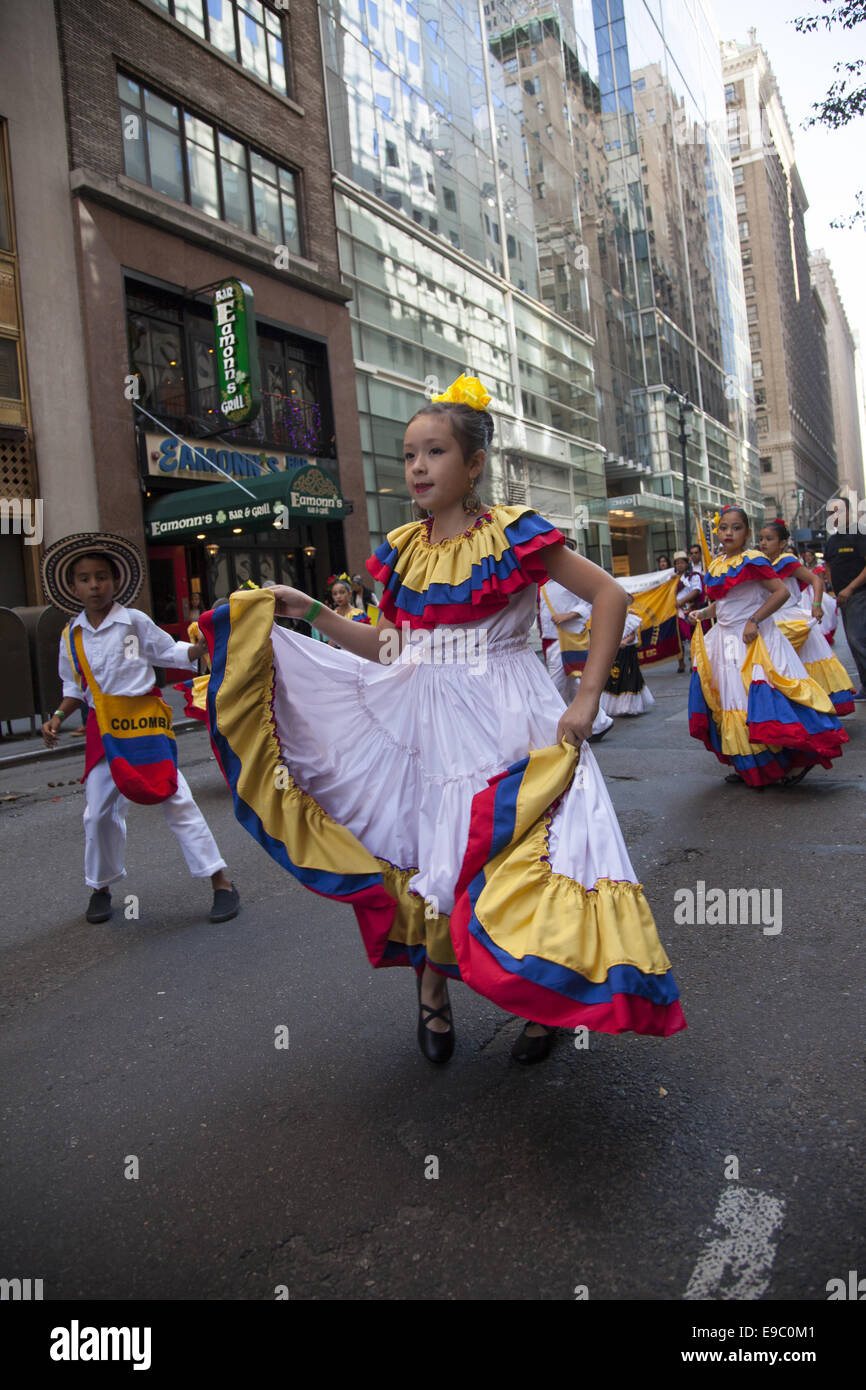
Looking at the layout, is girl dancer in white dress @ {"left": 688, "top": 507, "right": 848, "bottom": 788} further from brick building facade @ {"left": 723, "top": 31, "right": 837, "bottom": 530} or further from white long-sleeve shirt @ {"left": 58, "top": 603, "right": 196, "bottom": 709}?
brick building facade @ {"left": 723, "top": 31, "right": 837, "bottom": 530}

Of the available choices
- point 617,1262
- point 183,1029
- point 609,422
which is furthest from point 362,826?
point 609,422

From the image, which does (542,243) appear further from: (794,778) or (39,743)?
(794,778)

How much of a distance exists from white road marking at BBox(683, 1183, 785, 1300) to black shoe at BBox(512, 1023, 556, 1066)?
0.75 metres

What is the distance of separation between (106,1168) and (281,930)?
1822 mm

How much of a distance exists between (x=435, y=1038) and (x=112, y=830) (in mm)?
2466

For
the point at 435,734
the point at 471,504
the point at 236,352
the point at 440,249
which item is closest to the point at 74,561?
the point at 471,504

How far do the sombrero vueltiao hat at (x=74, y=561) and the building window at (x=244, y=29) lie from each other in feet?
63.2

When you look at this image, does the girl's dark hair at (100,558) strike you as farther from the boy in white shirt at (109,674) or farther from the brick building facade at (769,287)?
the brick building facade at (769,287)

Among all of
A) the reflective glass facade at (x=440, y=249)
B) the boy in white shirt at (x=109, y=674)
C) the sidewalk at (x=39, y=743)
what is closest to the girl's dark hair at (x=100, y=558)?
the boy in white shirt at (x=109, y=674)

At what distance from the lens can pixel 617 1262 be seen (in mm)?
1924

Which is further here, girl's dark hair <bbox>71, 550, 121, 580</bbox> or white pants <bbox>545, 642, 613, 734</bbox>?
white pants <bbox>545, 642, 613, 734</bbox>

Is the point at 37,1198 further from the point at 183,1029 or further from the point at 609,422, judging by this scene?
the point at 609,422

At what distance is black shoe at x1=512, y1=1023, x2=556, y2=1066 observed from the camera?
2.80m

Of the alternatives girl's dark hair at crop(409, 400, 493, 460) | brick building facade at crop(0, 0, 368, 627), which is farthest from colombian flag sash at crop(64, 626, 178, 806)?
brick building facade at crop(0, 0, 368, 627)
